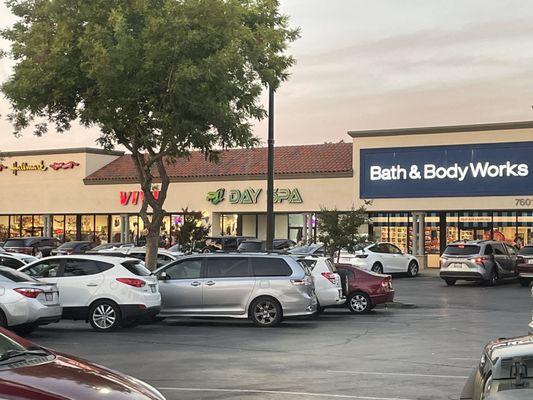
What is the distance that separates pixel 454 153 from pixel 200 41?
24.0 meters

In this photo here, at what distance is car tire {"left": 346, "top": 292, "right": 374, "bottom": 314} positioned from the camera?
68.4 ft

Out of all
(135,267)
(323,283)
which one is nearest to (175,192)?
(323,283)

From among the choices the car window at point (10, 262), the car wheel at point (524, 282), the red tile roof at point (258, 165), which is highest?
the red tile roof at point (258, 165)

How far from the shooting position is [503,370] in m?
5.16

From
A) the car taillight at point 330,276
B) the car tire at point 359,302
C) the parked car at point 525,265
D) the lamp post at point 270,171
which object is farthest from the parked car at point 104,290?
the parked car at point 525,265

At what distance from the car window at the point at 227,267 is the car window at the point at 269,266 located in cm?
20

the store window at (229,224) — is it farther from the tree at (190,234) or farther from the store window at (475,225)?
the tree at (190,234)

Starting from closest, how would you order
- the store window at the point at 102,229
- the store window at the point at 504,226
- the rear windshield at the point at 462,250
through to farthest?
the rear windshield at the point at 462,250 < the store window at the point at 504,226 < the store window at the point at 102,229

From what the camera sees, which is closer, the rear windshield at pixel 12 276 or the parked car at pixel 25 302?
the parked car at pixel 25 302

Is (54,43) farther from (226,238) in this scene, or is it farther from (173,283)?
(226,238)

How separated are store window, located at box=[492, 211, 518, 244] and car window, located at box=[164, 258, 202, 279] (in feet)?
86.8

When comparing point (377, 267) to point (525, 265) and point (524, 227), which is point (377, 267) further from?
point (524, 227)

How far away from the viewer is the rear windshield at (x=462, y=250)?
3055cm

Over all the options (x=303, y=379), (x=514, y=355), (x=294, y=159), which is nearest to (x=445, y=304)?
(x=303, y=379)
